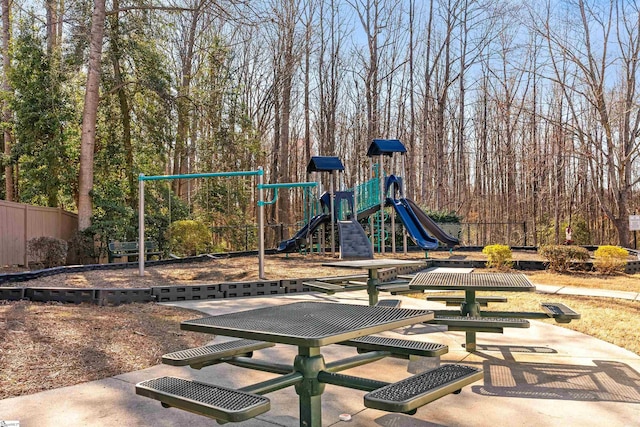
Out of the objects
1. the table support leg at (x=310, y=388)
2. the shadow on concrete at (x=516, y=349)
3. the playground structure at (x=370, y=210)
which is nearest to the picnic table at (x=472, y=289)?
the shadow on concrete at (x=516, y=349)

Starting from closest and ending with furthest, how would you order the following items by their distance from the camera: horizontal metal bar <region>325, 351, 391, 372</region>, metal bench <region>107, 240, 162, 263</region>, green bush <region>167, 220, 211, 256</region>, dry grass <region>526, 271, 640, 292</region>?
horizontal metal bar <region>325, 351, 391, 372</region>
dry grass <region>526, 271, 640, 292</region>
metal bench <region>107, 240, 162, 263</region>
green bush <region>167, 220, 211, 256</region>

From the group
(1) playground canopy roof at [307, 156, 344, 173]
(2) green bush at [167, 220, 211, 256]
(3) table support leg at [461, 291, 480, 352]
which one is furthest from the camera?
(1) playground canopy roof at [307, 156, 344, 173]

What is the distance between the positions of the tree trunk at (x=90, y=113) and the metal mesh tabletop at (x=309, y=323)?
46.9ft

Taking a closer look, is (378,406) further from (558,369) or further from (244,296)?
(244,296)

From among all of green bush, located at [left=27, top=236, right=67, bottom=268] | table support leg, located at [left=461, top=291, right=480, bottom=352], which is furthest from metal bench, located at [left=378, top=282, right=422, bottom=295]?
green bush, located at [left=27, top=236, right=67, bottom=268]

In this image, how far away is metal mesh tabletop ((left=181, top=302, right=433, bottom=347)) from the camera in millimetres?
2166

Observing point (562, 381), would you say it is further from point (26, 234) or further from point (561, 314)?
point (26, 234)

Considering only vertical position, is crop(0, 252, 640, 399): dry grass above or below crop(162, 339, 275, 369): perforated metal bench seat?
below

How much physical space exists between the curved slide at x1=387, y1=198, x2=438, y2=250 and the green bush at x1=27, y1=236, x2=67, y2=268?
9699mm

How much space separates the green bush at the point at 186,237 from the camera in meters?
16.5

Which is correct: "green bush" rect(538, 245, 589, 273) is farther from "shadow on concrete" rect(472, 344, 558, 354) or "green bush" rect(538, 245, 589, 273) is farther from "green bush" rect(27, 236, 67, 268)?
"green bush" rect(27, 236, 67, 268)

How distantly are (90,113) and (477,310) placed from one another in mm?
13957

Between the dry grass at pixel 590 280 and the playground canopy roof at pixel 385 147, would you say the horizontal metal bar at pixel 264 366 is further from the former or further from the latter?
the playground canopy roof at pixel 385 147

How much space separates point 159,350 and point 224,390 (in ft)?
8.15
